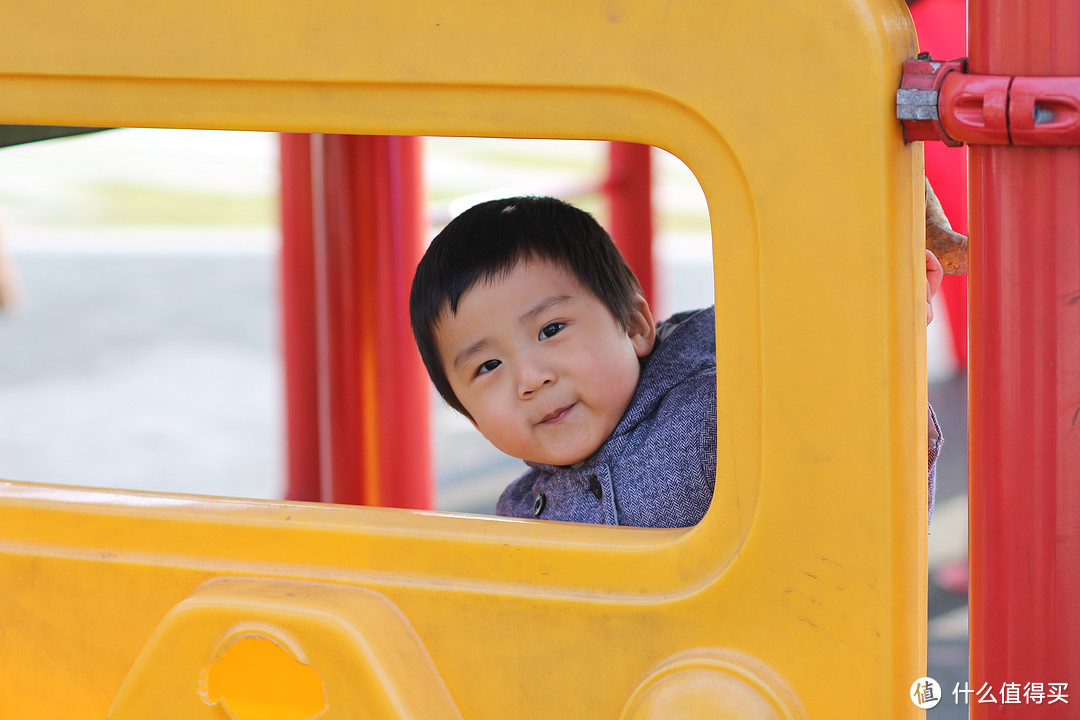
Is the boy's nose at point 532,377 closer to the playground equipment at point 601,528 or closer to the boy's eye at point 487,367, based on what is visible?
the boy's eye at point 487,367

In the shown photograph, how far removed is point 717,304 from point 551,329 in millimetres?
319

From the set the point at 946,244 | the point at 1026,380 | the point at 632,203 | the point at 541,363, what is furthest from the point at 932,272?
the point at 632,203

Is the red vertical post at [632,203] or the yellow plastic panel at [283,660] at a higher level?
the red vertical post at [632,203]

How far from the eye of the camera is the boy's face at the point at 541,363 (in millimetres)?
962

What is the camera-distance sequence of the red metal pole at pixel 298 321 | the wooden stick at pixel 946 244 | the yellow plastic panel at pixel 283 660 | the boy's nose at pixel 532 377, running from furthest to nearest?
the red metal pole at pixel 298 321, the boy's nose at pixel 532 377, the wooden stick at pixel 946 244, the yellow plastic panel at pixel 283 660

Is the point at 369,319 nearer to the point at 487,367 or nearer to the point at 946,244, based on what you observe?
the point at 487,367

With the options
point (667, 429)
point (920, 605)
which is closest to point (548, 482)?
point (667, 429)

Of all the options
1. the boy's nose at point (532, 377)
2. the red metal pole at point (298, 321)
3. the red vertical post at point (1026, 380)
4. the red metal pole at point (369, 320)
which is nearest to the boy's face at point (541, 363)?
the boy's nose at point (532, 377)

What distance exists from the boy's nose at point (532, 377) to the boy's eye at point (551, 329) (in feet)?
0.10

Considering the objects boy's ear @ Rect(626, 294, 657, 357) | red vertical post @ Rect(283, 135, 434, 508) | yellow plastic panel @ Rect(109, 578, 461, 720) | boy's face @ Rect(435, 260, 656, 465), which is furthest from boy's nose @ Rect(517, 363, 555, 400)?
red vertical post @ Rect(283, 135, 434, 508)

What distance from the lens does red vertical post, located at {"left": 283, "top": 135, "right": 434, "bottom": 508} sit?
1636mm

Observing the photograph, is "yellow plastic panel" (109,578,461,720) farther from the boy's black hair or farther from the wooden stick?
the wooden stick

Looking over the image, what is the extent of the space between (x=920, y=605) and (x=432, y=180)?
7.22 meters

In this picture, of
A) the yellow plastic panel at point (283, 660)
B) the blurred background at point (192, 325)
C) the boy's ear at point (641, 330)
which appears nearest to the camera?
the yellow plastic panel at point (283, 660)
